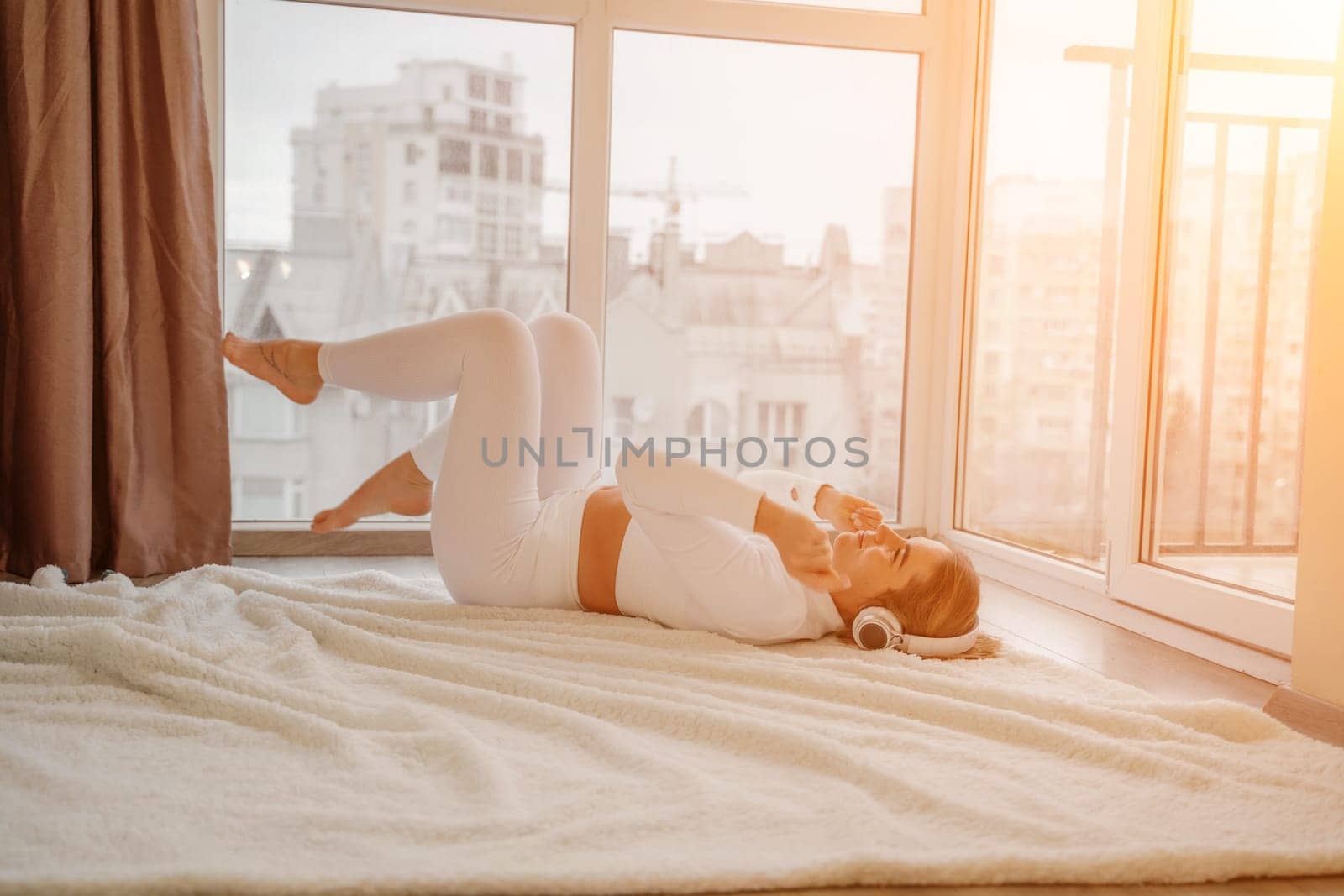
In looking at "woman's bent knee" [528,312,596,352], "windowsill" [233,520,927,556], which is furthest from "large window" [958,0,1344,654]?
"woman's bent knee" [528,312,596,352]

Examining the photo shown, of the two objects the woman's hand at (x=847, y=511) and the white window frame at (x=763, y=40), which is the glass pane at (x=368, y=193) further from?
the woman's hand at (x=847, y=511)

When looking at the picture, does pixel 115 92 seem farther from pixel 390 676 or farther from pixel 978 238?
pixel 978 238

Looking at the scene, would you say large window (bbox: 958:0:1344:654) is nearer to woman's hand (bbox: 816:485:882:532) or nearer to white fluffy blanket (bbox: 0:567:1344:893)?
white fluffy blanket (bbox: 0:567:1344:893)

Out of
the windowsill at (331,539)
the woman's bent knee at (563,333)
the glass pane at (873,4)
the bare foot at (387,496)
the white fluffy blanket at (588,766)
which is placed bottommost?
the windowsill at (331,539)

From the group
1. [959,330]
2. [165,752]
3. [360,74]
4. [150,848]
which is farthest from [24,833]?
[959,330]

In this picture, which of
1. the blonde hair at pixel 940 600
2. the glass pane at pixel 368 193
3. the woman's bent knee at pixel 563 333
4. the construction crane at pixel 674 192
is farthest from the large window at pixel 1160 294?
the glass pane at pixel 368 193

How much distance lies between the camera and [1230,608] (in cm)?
184

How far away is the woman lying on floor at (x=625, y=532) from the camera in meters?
1.64

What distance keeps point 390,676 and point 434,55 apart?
6.35ft

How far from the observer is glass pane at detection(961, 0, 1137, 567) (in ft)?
7.73

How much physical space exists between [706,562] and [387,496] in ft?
2.39

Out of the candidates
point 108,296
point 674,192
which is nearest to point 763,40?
point 674,192

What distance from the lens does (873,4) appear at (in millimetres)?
3010

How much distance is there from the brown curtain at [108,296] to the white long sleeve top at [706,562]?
1171 millimetres
